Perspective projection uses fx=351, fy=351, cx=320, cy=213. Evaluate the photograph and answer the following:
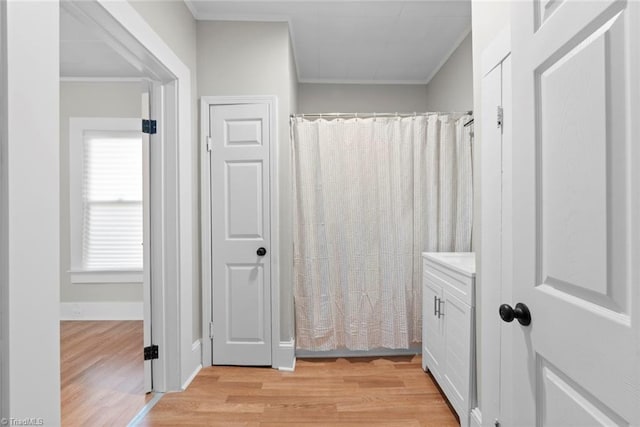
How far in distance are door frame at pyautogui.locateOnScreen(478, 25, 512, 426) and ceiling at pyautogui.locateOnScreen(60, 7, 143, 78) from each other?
2.73m

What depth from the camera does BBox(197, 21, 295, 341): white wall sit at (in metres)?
2.65

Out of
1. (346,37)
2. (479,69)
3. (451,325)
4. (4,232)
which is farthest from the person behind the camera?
(346,37)

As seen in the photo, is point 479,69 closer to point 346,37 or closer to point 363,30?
point 363,30

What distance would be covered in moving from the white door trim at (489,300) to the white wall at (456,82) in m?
1.31

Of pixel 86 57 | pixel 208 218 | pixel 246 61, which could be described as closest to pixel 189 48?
pixel 246 61

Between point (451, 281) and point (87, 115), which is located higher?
point (87, 115)

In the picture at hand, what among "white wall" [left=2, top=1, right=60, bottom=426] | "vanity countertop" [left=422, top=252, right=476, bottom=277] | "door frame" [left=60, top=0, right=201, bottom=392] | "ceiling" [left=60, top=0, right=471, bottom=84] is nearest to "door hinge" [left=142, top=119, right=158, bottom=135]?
"door frame" [left=60, top=0, right=201, bottom=392]

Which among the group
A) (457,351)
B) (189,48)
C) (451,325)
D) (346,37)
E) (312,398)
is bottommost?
(312,398)

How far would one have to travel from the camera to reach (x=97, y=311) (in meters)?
3.83

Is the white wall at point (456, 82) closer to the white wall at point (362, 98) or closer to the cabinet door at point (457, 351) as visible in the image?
the white wall at point (362, 98)

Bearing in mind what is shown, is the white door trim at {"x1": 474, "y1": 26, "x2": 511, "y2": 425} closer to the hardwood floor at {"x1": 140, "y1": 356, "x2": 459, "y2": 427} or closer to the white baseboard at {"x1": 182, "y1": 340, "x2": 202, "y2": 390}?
the hardwood floor at {"x1": 140, "y1": 356, "x2": 459, "y2": 427}

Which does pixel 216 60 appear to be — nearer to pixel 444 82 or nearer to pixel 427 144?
pixel 427 144

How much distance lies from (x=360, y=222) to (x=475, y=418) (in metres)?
1.47

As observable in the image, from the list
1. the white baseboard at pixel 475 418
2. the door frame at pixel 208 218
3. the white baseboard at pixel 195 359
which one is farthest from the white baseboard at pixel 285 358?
the white baseboard at pixel 475 418
